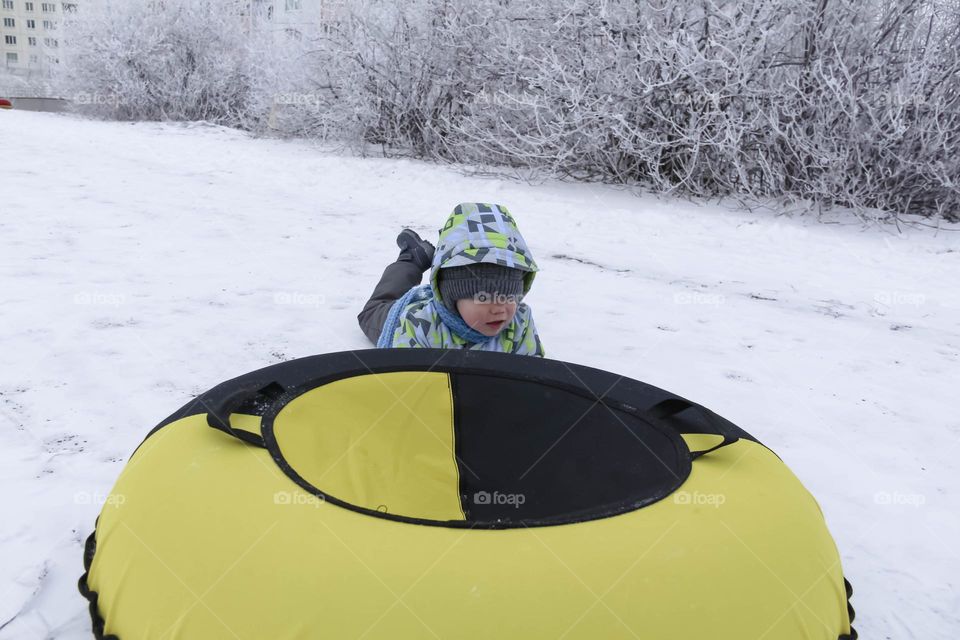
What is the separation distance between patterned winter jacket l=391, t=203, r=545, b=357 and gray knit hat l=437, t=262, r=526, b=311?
34 millimetres

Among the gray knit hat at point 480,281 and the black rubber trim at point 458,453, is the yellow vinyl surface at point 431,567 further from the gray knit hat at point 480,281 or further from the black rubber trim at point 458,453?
the gray knit hat at point 480,281

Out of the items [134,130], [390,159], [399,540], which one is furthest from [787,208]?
[134,130]

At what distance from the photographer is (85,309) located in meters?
3.07

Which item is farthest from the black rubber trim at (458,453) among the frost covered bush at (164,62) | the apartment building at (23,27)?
the apartment building at (23,27)

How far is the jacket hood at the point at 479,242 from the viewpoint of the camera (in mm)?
2135

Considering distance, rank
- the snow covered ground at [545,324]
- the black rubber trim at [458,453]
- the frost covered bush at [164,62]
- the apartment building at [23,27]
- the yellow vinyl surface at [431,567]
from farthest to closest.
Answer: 1. the apartment building at [23,27]
2. the frost covered bush at [164,62]
3. the black rubber trim at [458,453]
4. the snow covered ground at [545,324]
5. the yellow vinyl surface at [431,567]

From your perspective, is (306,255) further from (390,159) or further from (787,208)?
(390,159)

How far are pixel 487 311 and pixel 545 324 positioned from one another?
124 cm

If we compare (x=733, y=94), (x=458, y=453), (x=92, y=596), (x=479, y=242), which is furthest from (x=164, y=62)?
(x=92, y=596)

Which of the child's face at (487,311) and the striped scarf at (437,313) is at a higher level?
the child's face at (487,311)

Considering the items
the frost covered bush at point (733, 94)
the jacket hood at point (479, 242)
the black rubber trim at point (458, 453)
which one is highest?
the frost covered bush at point (733, 94)

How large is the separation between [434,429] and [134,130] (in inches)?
435

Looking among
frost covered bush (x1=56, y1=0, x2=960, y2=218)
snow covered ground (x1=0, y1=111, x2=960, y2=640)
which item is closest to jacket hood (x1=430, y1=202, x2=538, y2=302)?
snow covered ground (x1=0, y1=111, x2=960, y2=640)

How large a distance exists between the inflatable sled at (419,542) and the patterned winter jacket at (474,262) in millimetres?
536
